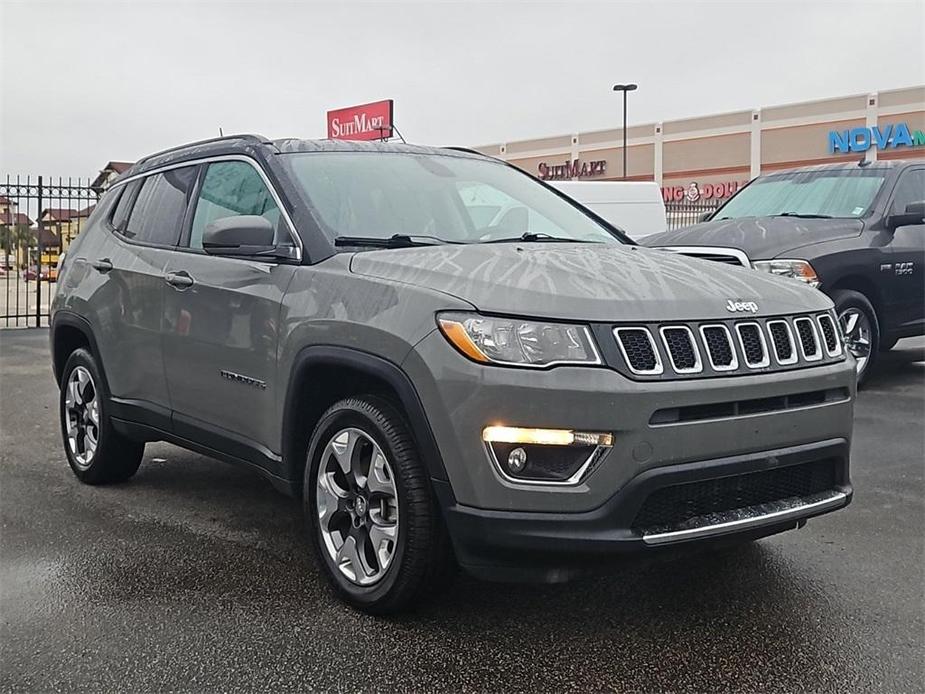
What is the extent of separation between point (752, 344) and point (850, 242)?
16.4ft

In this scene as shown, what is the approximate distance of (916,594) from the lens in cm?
371

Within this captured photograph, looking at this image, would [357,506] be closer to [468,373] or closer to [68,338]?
[468,373]

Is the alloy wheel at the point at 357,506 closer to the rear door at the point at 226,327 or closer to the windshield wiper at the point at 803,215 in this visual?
the rear door at the point at 226,327

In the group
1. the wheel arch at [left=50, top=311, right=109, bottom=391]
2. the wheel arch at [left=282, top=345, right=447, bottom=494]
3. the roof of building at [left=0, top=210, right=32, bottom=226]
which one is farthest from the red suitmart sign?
the wheel arch at [left=282, top=345, right=447, bottom=494]

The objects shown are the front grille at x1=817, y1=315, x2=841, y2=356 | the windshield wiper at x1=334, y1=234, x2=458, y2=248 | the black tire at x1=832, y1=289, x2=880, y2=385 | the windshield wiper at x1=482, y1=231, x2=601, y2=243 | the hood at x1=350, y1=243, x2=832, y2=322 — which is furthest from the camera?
the black tire at x1=832, y1=289, x2=880, y2=385

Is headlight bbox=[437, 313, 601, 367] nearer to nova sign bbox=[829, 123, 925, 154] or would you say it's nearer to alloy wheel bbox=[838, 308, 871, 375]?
alloy wheel bbox=[838, 308, 871, 375]

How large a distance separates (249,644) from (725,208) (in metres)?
6.96

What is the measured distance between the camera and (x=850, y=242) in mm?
7703

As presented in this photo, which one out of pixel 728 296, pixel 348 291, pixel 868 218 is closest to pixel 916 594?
pixel 728 296

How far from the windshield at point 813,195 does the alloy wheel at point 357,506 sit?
19.4 feet

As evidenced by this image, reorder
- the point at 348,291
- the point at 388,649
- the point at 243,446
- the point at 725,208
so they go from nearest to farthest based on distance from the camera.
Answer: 1. the point at 388,649
2. the point at 348,291
3. the point at 243,446
4. the point at 725,208

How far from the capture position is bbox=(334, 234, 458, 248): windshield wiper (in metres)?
3.87

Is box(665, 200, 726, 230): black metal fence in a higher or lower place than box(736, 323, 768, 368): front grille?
higher

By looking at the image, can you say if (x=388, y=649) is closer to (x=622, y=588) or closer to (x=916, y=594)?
(x=622, y=588)
